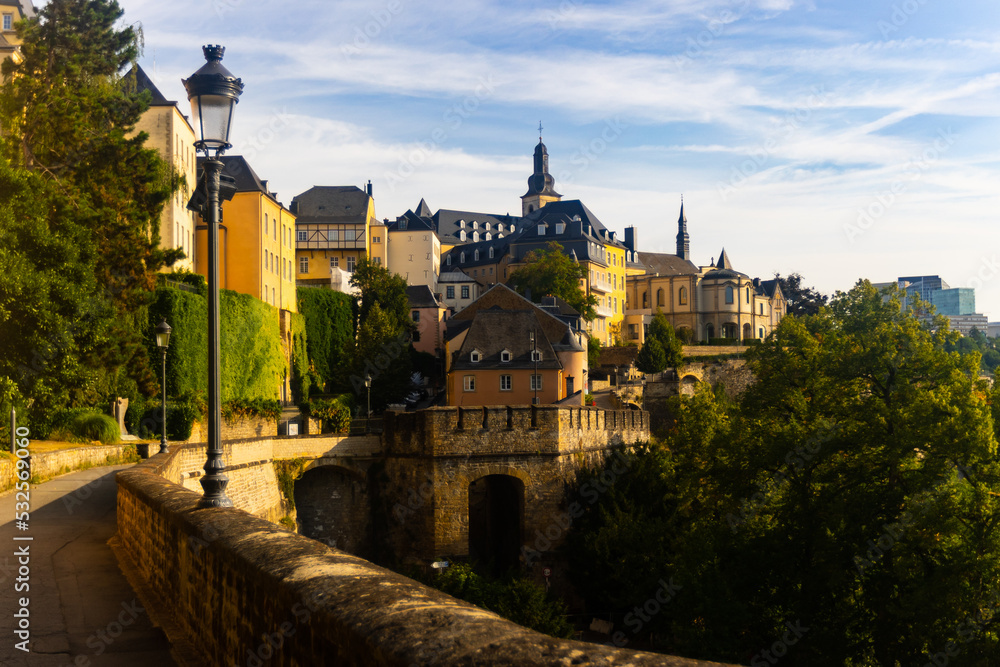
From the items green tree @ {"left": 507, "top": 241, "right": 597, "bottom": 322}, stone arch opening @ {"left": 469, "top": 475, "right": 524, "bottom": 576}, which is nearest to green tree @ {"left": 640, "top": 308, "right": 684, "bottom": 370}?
green tree @ {"left": 507, "top": 241, "right": 597, "bottom": 322}

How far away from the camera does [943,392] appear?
22312 millimetres

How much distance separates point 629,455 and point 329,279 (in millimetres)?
50782

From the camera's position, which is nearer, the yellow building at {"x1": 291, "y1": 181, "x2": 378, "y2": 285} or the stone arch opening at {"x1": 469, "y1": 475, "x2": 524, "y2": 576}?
the stone arch opening at {"x1": 469, "y1": 475, "x2": 524, "y2": 576}

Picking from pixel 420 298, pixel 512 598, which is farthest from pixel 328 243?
pixel 512 598

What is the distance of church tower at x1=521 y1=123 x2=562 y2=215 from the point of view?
136 m

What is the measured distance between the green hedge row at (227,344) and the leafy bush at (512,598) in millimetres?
14087

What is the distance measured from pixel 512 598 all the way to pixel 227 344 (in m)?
21.3

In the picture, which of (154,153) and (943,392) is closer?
(943,392)

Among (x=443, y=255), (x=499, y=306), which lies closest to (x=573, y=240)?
(x=443, y=255)

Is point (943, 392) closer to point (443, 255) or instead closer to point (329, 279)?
point (329, 279)

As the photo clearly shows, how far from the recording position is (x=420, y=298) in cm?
7675

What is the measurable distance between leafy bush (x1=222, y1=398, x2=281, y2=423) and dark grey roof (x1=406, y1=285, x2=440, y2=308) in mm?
36059

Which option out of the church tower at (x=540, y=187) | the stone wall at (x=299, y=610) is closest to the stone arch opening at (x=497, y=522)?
the stone wall at (x=299, y=610)

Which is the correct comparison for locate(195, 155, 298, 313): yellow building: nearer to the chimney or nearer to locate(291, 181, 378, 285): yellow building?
locate(291, 181, 378, 285): yellow building
